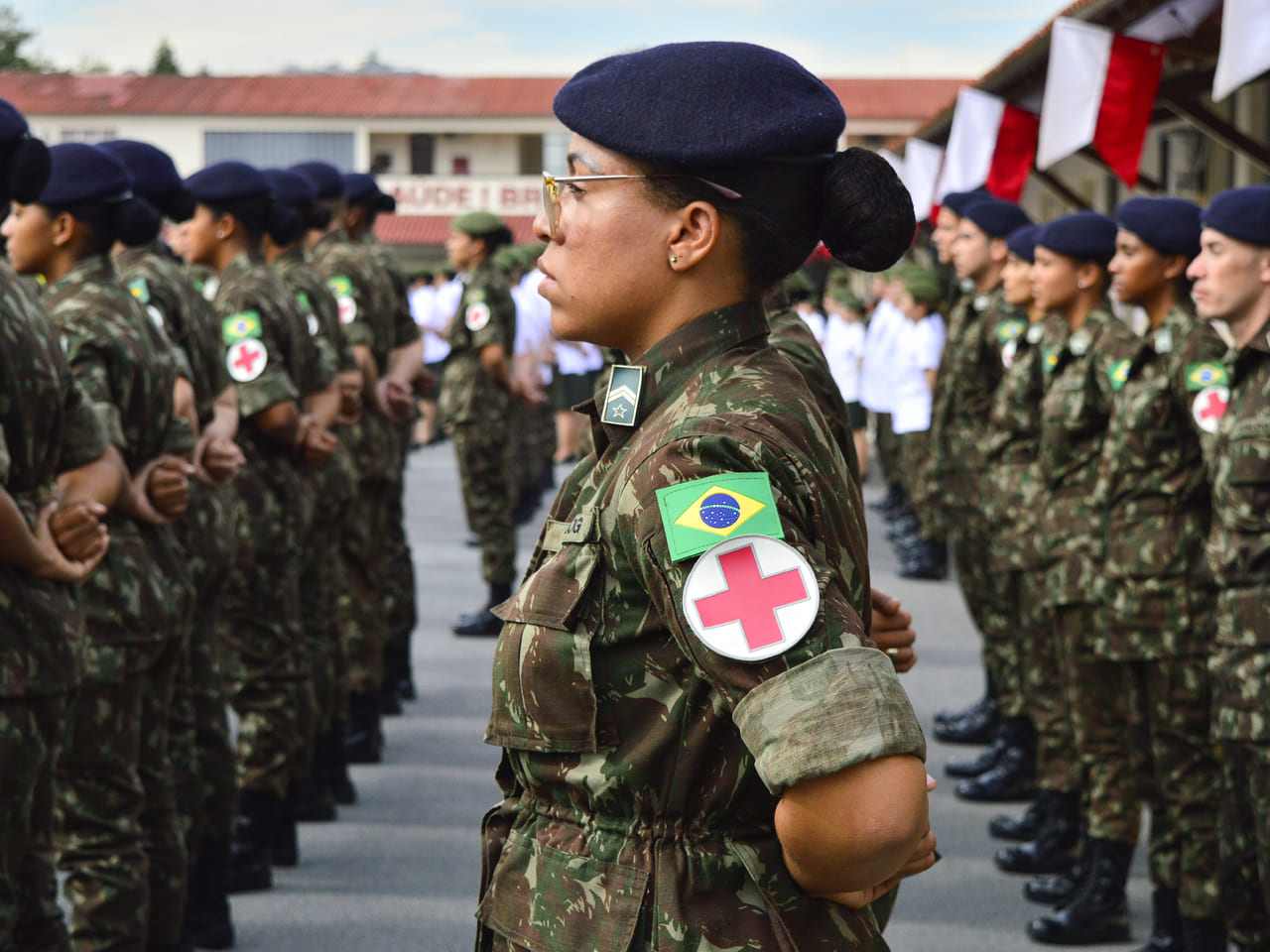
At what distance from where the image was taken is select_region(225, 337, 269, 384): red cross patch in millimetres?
4996

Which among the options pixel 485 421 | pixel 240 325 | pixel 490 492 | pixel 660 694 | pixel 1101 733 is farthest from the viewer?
pixel 485 421

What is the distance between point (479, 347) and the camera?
9703mm

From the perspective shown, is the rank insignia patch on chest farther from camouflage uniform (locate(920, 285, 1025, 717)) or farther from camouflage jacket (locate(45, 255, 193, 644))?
camouflage uniform (locate(920, 285, 1025, 717))

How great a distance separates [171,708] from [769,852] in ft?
9.84

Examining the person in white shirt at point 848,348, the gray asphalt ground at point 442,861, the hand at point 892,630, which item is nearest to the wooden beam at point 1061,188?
the person in white shirt at point 848,348

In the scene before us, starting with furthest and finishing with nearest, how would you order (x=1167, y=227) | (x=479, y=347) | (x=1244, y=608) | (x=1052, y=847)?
1. (x=479, y=347)
2. (x=1052, y=847)
3. (x=1167, y=227)
4. (x=1244, y=608)

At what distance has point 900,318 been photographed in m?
12.2

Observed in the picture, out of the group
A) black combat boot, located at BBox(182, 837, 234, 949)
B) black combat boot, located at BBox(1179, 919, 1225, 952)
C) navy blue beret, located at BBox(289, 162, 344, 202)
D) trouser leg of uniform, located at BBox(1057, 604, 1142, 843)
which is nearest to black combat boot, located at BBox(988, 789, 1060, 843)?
trouser leg of uniform, located at BBox(1057, 604, 1142, 843)

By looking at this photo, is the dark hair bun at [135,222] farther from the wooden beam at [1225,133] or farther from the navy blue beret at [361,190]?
the wooden beam at [1225,133]

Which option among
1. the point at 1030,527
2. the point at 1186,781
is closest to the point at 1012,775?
the point at 1030,527

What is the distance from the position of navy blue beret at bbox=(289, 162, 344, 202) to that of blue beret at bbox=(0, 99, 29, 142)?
11.4ft

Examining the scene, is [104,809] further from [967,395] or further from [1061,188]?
[1061,188]

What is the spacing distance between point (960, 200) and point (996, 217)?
497 mm

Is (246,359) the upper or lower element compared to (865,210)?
lower
